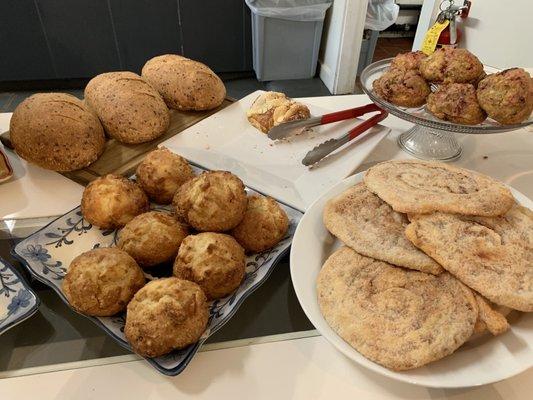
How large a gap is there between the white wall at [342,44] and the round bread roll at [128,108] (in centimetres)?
177

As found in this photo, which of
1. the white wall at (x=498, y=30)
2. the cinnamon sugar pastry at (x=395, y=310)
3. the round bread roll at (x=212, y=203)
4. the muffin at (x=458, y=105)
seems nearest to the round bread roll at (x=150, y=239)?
the round bread roll at (x=212, y=203)

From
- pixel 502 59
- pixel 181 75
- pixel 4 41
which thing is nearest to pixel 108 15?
pixel 4 41

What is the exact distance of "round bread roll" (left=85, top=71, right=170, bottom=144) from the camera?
102 cm

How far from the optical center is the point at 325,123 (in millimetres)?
1087

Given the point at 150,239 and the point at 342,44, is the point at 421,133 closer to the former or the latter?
the point at 150,239

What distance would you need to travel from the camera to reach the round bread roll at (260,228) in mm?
711

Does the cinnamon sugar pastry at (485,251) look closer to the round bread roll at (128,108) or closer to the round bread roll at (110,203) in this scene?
the round bread roll at (110,203)

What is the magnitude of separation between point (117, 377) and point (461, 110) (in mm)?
824

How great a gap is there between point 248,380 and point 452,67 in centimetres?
80

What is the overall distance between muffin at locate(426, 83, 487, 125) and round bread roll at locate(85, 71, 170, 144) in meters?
0.68

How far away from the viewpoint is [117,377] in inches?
22.8

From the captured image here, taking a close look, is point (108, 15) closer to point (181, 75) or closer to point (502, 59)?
Result: point (181, 75)

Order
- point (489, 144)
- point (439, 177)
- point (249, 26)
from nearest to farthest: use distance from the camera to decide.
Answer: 1. point (439, 177)
2. point (489, 144)
3. point (249, 26)

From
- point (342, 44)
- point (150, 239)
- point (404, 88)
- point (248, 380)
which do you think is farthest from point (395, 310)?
point (342, 44)
